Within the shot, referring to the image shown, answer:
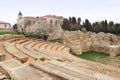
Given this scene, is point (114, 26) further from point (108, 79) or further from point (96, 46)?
point (108, 79)

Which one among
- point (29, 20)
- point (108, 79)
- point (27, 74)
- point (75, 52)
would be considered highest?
point (29, 20)

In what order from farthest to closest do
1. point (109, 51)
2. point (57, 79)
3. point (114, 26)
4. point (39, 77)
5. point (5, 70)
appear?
point (114, 26), point (109, 51), point (5, 70), point (57, 79), point (39, 77)

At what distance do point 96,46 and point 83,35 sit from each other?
12.6 meters

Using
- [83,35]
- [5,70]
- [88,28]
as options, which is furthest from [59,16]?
[5,70]

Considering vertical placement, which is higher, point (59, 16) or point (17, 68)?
point (59, 16)

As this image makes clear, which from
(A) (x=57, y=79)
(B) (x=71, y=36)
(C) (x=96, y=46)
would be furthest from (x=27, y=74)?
(B) (x=71, y=36)

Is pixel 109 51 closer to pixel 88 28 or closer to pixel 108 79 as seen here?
pixel 108 79

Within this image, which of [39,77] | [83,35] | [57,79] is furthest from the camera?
[83,35]

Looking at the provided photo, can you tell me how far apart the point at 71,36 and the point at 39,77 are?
2489 centimetres

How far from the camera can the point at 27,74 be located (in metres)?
3.40

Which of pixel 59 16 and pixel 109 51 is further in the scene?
pixel 59 16

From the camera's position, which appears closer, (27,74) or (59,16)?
(27,74)

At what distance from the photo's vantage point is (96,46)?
1728 cm

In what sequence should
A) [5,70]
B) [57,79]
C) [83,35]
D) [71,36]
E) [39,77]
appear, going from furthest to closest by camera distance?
1. [83,35]
2. [71,36]
3. [5,70]
4. [57,79]
5. [39,77]
